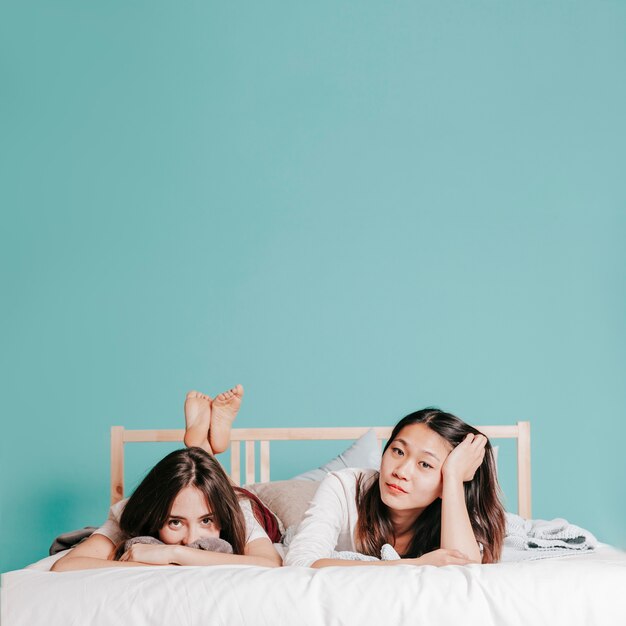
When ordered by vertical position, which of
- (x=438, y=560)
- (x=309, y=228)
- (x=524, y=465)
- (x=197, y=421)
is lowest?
(x=524, y=465)

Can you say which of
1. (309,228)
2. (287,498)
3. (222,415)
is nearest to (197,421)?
(222,415)

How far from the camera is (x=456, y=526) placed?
1.42 meters

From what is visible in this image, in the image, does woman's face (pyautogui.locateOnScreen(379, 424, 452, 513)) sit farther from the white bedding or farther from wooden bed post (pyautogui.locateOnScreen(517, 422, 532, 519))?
wooden bed post (pyautogui.locateOnScreen(517, 422, 532, 519))

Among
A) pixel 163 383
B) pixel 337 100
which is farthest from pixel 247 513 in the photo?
pixel 337 100

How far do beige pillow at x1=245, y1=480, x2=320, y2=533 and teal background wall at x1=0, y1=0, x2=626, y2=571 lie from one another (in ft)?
1.64

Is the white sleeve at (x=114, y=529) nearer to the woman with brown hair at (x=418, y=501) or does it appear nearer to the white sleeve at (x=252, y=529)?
the white sleeve at (x=252, y=529)

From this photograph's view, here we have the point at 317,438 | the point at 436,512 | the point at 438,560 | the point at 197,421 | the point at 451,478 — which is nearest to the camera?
the point at 438,560

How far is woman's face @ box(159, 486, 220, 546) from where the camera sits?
60.9 inches

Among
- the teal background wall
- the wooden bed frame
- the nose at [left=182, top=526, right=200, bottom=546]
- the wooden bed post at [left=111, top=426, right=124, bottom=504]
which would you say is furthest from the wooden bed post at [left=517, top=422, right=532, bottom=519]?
the nose at [left=182, top=526, right=200, bottom=546]

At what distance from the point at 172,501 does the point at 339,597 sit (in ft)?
2.01

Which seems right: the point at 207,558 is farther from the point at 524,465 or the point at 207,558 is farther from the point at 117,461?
the point at 524,465

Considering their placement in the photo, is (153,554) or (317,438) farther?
(317,438)

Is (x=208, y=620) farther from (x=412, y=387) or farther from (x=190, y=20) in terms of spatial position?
(x=190, y=20)

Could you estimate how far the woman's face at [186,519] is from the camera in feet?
5.08
